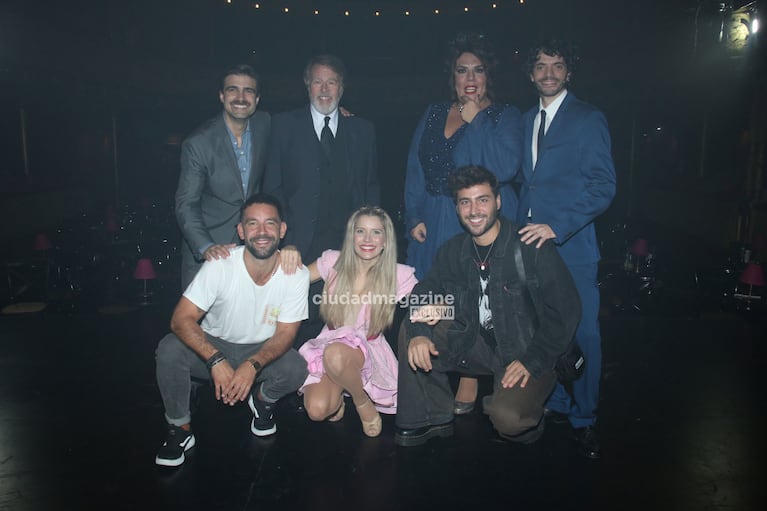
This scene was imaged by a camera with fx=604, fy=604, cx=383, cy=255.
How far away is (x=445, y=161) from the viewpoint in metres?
3.09

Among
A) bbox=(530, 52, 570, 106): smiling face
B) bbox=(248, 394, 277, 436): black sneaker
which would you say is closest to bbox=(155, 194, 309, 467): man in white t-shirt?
bbox=(248, 394, 277, 436): black sneaker

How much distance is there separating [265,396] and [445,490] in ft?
3.14

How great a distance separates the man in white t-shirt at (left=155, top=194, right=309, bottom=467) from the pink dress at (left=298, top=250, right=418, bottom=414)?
0.39 feet

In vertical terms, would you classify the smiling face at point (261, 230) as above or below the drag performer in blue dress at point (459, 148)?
below

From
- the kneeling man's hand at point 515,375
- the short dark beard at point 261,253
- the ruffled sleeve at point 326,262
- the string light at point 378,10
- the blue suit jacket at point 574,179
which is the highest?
the string light at point 378,10

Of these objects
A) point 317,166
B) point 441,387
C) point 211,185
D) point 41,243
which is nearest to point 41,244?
point 41,243

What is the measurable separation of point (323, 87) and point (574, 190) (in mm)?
1454

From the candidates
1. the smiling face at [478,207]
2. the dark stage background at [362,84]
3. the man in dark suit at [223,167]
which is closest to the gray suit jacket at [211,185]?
the man in dark suit at [223,167]

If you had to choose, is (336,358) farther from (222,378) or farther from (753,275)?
(753,275)

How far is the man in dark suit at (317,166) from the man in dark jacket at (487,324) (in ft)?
2.59

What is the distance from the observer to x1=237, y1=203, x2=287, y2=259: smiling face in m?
2.75

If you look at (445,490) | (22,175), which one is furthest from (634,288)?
(22,175)

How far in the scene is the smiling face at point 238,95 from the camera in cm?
319

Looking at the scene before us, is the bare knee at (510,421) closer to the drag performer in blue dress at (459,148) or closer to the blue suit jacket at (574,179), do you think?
the drag performer in blue dress at (459,148)
